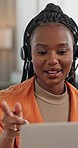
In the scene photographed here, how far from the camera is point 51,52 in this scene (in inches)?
39.4

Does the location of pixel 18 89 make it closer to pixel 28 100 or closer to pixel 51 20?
pixel 28 100

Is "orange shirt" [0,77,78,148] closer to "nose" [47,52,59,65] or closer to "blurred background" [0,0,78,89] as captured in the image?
"nose" [47,52,59,65]

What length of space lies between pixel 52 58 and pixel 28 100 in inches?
6.9

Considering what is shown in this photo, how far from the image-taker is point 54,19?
1.06 meters

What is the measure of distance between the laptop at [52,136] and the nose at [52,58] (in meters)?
0.41

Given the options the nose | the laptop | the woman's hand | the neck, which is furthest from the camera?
the neck

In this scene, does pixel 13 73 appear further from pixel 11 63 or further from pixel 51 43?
pixel 51 43

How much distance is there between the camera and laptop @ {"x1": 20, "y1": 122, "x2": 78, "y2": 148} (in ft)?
1.98

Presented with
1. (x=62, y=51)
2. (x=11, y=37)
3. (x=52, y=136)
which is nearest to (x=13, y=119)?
(x=52, y=136)

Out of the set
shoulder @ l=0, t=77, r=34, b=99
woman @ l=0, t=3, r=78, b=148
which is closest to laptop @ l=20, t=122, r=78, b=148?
woman @ l=0, t=3, r=78, b=148

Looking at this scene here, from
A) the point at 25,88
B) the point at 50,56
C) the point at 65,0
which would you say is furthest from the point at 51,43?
the point at 65,0

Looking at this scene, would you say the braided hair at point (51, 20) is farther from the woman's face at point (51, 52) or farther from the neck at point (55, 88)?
the neck at point (55, 88)

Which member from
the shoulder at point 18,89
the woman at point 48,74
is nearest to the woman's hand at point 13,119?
the woman at point 48,74

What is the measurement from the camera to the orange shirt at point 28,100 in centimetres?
103
